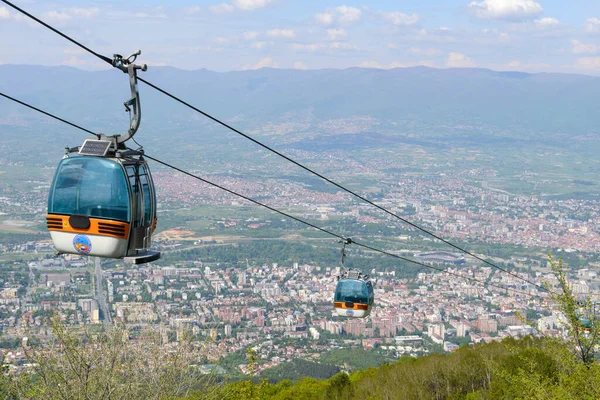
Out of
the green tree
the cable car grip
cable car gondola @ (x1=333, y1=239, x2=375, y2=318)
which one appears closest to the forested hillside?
cable car gondola @ (x1=333, y1=239, x2=375, y2=318)

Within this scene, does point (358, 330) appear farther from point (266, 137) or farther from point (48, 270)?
point (266, 137)

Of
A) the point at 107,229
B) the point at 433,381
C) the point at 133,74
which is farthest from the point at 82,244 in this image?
the point at 433,381

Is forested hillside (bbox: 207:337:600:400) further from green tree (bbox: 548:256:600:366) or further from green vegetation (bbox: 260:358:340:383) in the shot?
green vegetation (bbox: 260:358:340:383)

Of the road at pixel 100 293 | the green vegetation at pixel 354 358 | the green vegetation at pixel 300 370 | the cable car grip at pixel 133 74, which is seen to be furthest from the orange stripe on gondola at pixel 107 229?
the green vegetation at pixel 354 358

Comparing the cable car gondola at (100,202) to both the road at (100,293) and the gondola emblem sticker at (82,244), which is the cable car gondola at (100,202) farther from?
the road at (100,293)

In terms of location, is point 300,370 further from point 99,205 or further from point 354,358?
point 99,205

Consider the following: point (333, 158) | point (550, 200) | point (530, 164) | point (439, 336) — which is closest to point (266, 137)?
point (333, 158)
